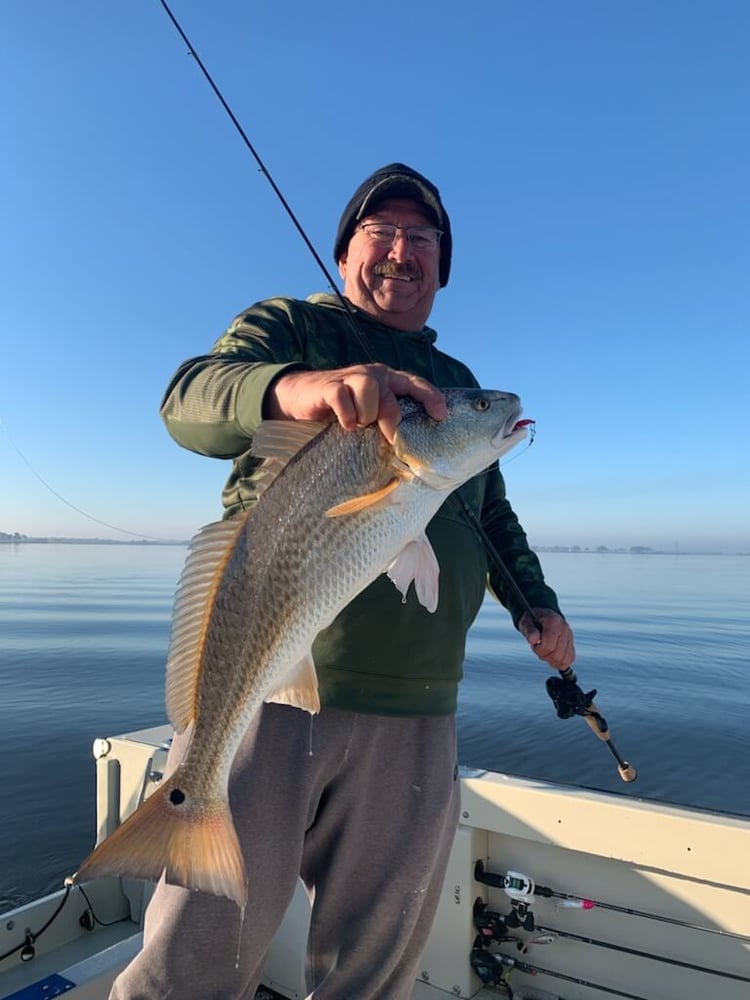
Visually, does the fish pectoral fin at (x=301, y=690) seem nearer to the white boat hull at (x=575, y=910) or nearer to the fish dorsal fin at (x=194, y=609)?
the fish dorsal fin at (x=194, y=609)

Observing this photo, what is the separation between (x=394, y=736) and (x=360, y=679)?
28 cm

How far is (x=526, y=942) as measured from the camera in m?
4.22

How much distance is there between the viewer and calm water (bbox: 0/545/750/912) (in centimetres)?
914

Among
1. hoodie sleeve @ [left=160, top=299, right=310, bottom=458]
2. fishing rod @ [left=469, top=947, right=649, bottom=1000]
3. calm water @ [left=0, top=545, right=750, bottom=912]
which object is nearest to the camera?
hoodie sleeve @ [left=160, top=299, right=310, bottom=458]

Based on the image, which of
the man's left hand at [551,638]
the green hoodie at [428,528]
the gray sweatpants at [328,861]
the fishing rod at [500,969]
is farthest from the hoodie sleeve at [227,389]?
the fishing rod at [500,969]

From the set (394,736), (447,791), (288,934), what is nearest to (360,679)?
(394,736)

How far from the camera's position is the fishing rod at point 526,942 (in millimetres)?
3867

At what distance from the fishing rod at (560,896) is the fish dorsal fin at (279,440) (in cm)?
332

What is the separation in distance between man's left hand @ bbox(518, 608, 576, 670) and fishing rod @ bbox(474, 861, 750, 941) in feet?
5.87

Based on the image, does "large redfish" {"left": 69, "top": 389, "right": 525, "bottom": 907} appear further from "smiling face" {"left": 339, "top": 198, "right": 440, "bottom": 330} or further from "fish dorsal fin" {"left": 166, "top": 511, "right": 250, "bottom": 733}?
"smiling face" {"left": 339, "top": 198, "right": 440, "bottom": 330}

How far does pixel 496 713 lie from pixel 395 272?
11583 mm

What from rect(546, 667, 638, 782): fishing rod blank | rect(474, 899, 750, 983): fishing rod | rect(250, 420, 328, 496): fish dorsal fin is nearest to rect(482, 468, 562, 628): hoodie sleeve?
rect(546, 667, 638, 782): fishing rod blank

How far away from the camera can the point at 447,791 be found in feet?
8.26

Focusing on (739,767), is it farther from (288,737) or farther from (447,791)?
(288,737)
